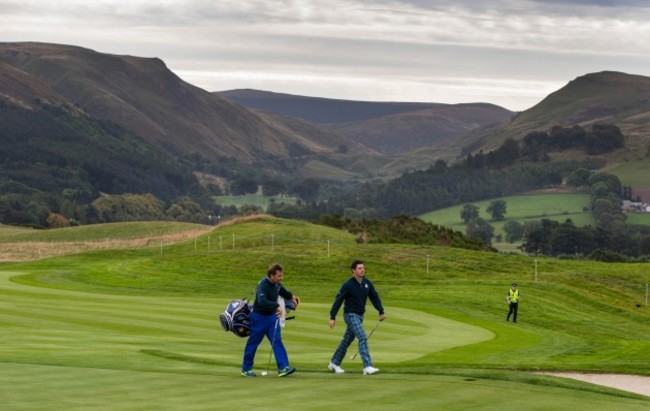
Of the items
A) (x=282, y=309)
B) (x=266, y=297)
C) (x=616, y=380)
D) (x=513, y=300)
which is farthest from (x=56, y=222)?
(x=266, y=297)

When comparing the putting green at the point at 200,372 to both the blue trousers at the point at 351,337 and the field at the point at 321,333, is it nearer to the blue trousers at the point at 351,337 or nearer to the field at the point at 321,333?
the field at the point at 321,333

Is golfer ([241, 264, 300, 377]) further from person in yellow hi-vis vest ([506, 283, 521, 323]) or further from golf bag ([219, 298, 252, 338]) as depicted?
person in yellow hi-vis vest ([506, 283, 521, 323])

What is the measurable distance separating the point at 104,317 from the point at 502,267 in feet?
126

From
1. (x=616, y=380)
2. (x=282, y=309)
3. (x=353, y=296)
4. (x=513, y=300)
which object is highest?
(x=353, y=296)

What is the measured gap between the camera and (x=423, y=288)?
5628 centimetres

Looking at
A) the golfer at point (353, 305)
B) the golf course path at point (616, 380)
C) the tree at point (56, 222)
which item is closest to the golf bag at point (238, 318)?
the golfer at point (353, 305)

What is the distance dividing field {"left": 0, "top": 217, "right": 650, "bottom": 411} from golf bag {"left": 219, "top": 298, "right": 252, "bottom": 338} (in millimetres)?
781

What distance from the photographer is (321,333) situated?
32.7 m

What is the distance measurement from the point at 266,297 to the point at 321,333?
11832 mm

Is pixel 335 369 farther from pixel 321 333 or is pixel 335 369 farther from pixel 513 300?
pixel 513 300

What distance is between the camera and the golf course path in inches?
927

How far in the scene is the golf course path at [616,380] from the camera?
23547mm

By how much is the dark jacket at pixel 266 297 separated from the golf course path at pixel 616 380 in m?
6.67

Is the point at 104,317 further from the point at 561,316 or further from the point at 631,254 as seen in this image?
the point at 631,254
